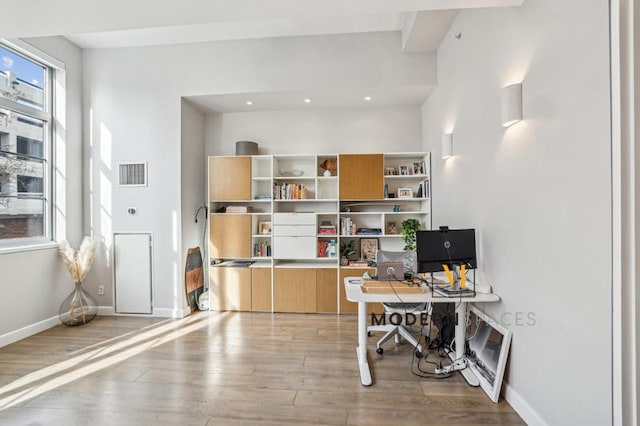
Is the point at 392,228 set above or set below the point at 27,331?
above

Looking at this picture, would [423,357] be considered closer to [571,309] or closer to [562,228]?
[571,309]

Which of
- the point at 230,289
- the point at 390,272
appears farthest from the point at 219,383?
the point at 230,289

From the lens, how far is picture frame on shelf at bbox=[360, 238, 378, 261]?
4.36 metres

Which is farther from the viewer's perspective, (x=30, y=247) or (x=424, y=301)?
(x=30, y=247)

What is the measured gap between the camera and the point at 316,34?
3.91 meters

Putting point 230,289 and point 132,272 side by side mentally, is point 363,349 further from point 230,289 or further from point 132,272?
point 132,272

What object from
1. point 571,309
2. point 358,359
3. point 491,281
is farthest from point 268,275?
point 571,309

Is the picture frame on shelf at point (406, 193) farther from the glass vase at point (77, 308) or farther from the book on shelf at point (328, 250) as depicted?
the glass vase at point (77, 308)

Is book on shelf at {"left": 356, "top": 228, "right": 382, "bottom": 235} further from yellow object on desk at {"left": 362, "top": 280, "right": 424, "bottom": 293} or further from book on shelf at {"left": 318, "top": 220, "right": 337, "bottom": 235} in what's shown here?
yellow object on desk at {"left": 362, "top": 280, "right": 424, "bottom": 293}

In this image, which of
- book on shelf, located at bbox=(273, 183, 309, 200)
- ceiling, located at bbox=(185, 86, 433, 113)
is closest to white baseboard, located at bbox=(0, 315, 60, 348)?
book on shelf, located at bbox=(273, 183, 309, 200)

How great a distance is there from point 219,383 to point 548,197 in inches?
107

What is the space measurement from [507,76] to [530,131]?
1.76 feet

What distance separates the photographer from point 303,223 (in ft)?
13.8

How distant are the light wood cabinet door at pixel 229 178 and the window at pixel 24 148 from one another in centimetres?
201
